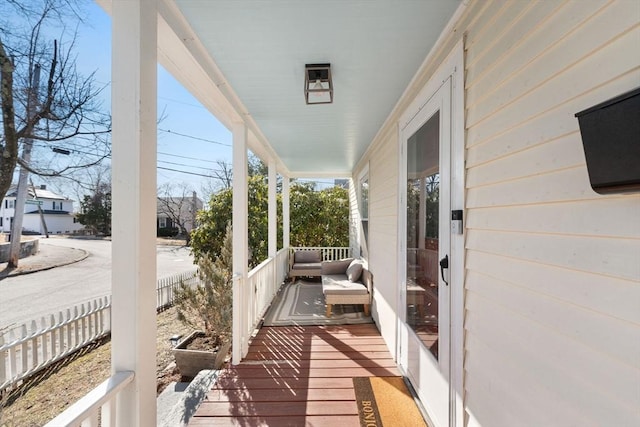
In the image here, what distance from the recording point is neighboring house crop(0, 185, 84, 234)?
1013 millimetres

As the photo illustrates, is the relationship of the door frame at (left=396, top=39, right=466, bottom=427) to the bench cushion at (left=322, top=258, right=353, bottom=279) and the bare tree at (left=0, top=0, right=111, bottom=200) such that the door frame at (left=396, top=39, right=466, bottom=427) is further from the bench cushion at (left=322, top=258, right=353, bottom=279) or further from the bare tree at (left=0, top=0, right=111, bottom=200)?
the bench cushion at (left=322, top=258, right=353, bottom=279)

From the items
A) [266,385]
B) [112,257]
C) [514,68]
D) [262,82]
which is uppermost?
[262,82]

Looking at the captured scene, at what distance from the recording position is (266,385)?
2613 mm

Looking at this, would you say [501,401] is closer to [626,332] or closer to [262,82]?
[626,332]

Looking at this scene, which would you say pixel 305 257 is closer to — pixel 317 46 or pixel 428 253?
pixel 428 253

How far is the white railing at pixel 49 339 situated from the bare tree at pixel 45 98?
2.11ft

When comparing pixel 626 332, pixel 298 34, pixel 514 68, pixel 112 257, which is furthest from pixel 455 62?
pixel 112 257

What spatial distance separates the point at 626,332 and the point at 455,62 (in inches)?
62.5

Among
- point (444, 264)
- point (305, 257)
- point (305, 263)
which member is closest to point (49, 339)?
point (444, 264)

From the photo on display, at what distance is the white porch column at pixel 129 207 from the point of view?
1238 millimetres

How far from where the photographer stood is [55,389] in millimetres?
1320

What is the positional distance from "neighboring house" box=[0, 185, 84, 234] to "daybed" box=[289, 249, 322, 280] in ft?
18.7

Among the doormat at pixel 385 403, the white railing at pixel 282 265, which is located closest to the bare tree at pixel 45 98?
the doormat at pixel 385 403

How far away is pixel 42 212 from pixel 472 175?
201cm
